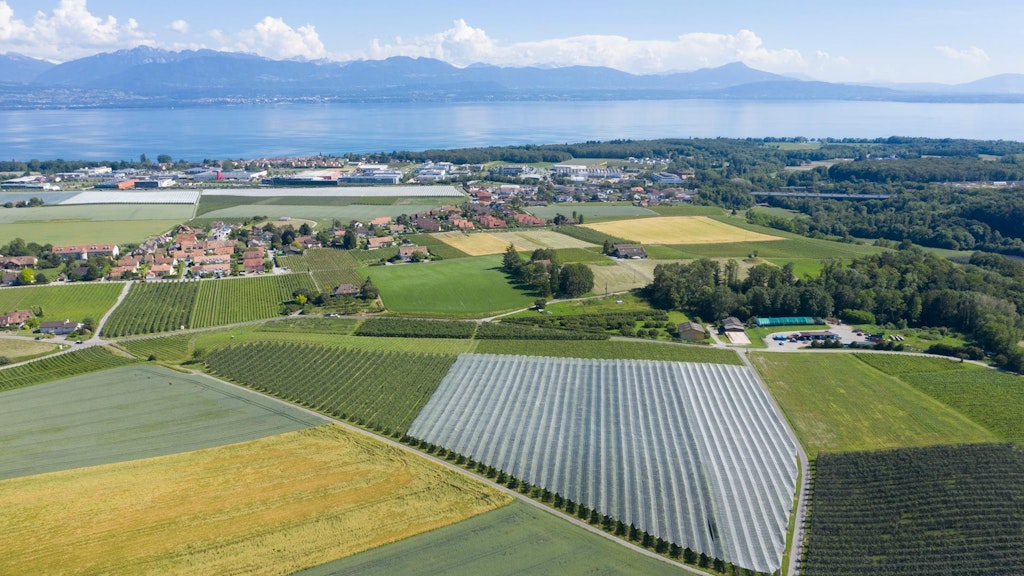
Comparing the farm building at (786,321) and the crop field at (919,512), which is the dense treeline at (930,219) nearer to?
the farm building at (786,321)

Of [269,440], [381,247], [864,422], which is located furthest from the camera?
[381,247]

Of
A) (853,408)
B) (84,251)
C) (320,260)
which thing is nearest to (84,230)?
(84,251)

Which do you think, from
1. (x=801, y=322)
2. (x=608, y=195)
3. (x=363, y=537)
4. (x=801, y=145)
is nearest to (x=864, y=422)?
(x=801, y=322)

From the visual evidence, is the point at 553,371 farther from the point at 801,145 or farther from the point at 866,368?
the point at 801,145

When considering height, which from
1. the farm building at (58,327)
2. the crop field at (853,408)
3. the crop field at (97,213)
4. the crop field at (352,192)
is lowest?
the crop field at (853,408)

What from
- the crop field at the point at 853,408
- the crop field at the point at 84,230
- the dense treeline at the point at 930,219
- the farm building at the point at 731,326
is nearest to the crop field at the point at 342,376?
the crop field at the point at 853,408

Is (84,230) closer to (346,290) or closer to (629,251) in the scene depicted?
(346,290)
